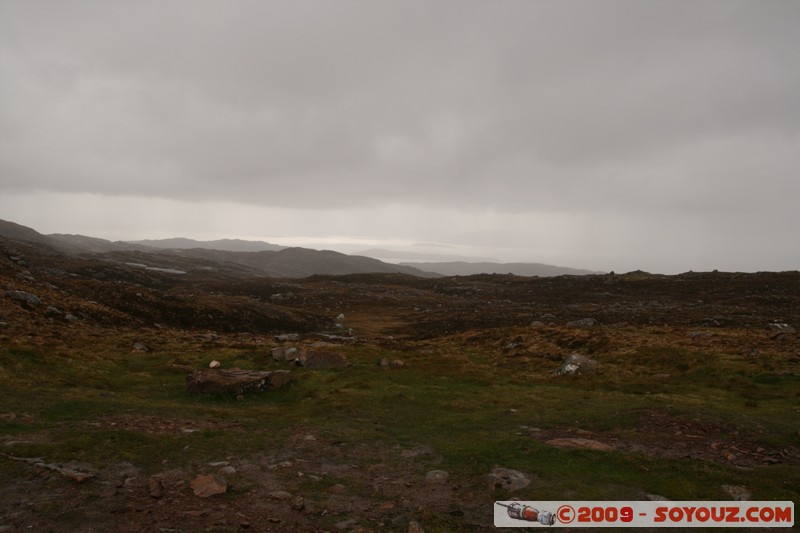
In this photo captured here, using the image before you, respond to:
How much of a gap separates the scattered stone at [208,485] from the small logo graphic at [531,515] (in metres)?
7.60

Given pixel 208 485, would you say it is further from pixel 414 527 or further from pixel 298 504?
pixel 414 527

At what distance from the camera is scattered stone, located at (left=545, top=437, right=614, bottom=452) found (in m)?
14.7

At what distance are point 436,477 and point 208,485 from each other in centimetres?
645

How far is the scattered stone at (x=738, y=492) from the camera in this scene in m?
11.3

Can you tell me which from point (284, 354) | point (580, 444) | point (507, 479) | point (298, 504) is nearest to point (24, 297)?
point (284, 354)

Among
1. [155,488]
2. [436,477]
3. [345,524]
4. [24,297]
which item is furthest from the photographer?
[24,297]

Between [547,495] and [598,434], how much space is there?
6598 mm

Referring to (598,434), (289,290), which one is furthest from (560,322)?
(289,290)

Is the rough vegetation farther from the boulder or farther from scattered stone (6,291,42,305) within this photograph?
the boulder

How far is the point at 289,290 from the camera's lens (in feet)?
318

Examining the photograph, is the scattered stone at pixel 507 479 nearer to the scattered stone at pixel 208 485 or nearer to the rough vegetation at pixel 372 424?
the rough vegetation at pixel 372 424

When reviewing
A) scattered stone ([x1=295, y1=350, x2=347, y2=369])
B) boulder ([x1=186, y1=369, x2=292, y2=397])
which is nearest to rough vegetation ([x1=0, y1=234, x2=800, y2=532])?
boulder ([x1=186, y1=369, x2=292, y2=397])

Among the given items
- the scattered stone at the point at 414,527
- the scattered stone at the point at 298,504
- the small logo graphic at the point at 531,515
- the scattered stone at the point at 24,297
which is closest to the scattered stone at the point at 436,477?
the small logo graphic at the point at 531,515

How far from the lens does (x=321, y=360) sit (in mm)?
28312
